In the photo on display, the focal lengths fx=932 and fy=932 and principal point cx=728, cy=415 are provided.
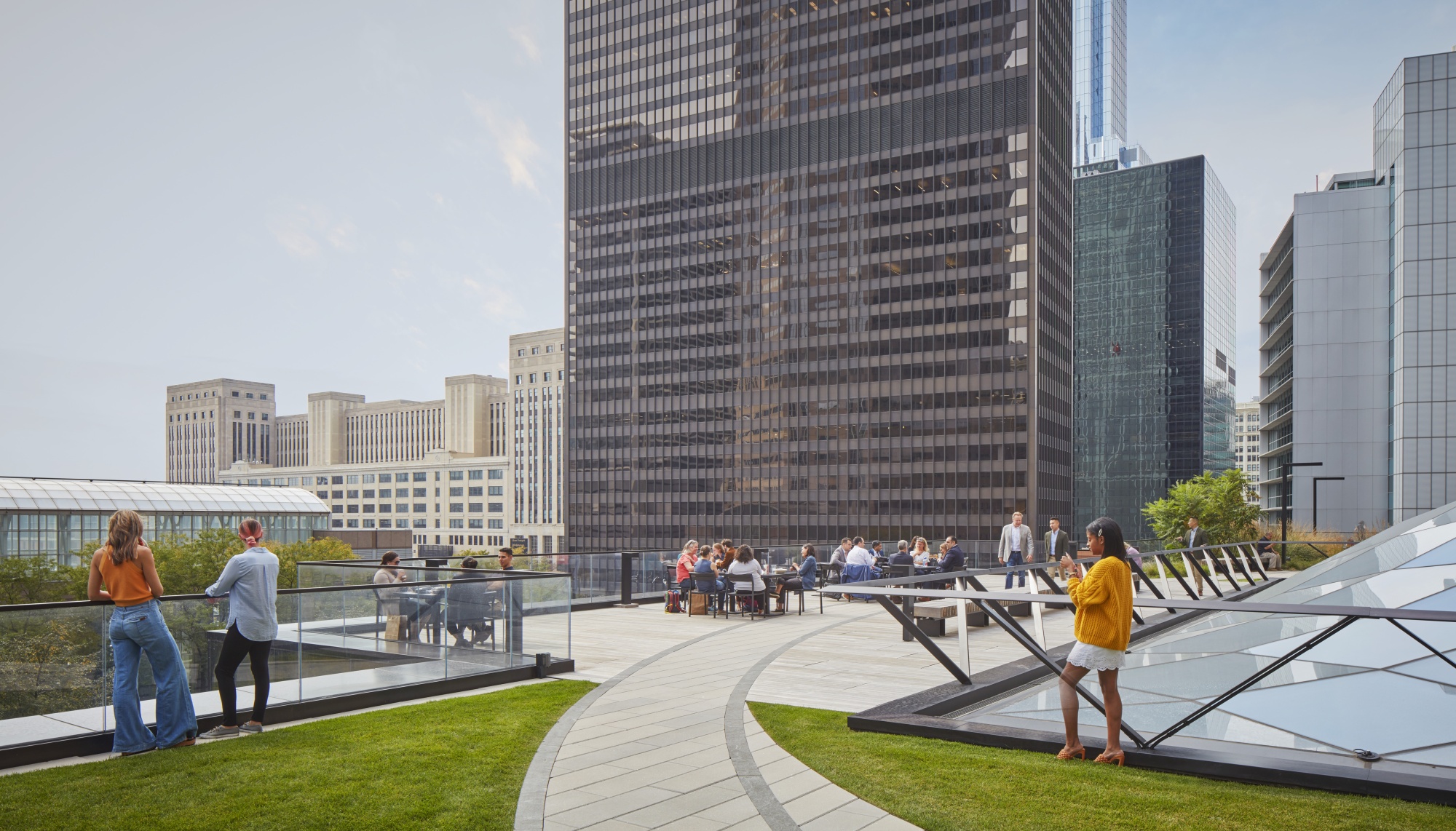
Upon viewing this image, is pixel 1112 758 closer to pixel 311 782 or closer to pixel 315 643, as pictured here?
pixel 311 782

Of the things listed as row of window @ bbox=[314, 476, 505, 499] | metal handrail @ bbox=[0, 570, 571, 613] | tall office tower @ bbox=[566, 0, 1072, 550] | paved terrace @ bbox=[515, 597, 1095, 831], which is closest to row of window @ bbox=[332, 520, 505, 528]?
row of window @ bbox=[314, 476, 505, 499]

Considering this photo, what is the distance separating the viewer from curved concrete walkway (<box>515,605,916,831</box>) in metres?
6.04

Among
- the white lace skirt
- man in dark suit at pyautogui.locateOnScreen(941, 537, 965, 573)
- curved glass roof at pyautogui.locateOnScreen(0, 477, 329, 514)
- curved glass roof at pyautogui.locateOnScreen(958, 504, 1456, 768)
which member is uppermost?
the white lace skirt

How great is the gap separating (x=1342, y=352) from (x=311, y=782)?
79.2m

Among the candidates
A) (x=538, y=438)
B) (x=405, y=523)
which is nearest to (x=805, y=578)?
(x=538, y=438)

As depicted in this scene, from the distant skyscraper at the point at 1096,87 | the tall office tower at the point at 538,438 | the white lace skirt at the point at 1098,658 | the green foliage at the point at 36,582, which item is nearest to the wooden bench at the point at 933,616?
the white lace skirt at the point at 1098,658

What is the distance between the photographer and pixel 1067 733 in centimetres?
717

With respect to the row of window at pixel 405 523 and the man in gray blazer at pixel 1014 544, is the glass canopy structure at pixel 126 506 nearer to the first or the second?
the man in gray blazer at pixel 1014 544

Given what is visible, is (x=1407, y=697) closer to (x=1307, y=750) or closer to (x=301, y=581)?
(x=1307, y=750)

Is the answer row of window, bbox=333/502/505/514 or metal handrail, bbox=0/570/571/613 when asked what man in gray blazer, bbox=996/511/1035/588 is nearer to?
metal handrail, bbox=0/570/571/613

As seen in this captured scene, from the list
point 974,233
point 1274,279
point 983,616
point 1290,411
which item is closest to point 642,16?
point 974,233

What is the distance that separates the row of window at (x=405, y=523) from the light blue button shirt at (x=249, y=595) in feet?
531

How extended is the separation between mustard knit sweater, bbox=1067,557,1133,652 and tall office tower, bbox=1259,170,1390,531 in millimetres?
69873

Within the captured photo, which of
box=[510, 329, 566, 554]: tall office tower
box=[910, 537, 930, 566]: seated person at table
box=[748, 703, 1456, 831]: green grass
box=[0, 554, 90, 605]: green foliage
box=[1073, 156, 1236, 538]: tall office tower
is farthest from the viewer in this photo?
box=[510, 329, 566, 554]: tall office tower
